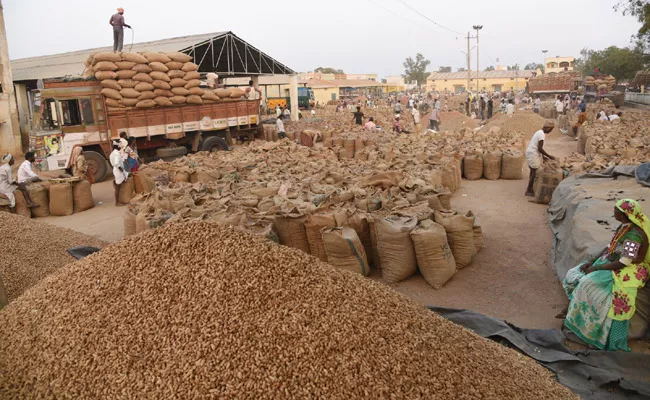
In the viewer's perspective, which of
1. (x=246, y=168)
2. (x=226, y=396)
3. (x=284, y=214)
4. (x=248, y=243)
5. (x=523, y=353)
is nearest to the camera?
(x=226, y=396)

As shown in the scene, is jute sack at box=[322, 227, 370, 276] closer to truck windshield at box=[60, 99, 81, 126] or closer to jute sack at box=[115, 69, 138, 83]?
truck windshield at box=[60, 99, 81, 126]

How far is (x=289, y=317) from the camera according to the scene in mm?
2781

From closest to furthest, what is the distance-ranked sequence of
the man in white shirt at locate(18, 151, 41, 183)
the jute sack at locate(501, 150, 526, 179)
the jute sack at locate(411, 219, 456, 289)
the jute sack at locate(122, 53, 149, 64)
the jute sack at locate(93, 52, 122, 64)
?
the jute sack at locate(411, 219, 456, 289), the man in white shirt at locate(18, 151, 41, 183), the jute sack at locate(501, 150, 526, 179), the jute sack at locate(93, 52, 122, 64), the jute sack at locate(122, 53, 149, 64)

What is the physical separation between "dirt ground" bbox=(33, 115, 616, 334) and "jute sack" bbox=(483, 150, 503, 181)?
0.97 metres

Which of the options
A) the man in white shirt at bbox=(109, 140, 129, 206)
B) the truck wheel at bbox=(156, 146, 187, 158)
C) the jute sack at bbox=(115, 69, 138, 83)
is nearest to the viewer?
the man in white shirt at bbox=(109, 140, 129, 206)

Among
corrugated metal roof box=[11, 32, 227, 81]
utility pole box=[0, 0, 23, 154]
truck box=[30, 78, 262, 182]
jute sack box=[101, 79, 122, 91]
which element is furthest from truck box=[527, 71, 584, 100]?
utility pole box=[0, 0, 23, 154]

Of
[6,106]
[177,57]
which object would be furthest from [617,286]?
[6,106]

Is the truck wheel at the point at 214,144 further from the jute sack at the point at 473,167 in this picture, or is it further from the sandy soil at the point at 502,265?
the jute sack at the point at 473,167

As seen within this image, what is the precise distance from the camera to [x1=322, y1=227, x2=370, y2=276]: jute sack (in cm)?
492

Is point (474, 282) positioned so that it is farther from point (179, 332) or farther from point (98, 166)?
point (98, 166)

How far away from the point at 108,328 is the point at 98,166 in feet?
33.4

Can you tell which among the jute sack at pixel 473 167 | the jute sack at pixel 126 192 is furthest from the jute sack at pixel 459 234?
the jute sack at pixel 126 192

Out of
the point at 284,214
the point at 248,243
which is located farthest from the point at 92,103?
the point at 248,243

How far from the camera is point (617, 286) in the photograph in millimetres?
3648
